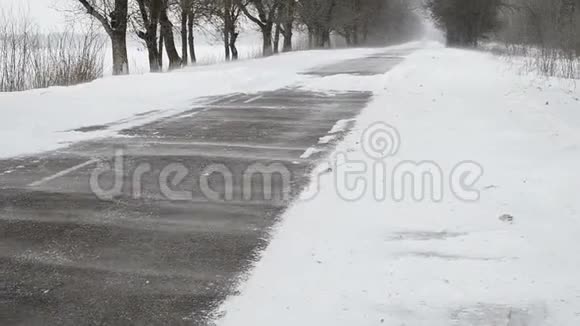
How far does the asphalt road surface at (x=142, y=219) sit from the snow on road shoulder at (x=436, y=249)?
0.34 m

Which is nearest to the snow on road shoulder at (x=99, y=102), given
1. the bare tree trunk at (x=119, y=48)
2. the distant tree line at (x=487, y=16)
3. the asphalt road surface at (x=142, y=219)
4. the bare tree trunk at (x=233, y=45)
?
the asphalt road surface at (x=142, y=219)

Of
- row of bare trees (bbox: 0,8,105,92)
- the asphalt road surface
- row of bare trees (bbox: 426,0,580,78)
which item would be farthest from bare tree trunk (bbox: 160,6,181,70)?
the asphalt road surface

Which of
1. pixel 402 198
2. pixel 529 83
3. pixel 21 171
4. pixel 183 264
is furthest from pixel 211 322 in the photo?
pixel 529 83

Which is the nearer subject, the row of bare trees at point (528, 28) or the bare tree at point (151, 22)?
the row of bare trees at point (528, 28)

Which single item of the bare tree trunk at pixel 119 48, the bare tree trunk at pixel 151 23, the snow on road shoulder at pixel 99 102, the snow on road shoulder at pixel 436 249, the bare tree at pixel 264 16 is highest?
the bare tree at pixel 264 16

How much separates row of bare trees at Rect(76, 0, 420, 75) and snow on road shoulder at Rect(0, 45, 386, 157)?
5.31 m

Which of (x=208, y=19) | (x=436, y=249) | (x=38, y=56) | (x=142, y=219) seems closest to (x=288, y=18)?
(x=208, y=19)

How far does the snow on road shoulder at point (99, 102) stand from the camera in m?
8.66

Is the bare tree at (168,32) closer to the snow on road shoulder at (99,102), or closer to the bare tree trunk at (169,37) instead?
the bare tree trunk at (169,37)

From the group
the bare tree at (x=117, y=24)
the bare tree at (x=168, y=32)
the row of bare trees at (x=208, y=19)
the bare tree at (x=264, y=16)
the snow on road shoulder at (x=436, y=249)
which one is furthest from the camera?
the bare tree at (x=264, y=16)

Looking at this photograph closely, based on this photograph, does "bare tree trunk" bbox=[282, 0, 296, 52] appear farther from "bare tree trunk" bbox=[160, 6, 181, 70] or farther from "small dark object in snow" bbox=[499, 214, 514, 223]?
"small dark object in snow" bbox=[499, 214, 514, 223]

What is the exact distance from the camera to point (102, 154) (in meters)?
7.45

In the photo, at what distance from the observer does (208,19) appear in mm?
30734

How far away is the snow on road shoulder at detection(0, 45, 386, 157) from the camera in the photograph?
8.66m
